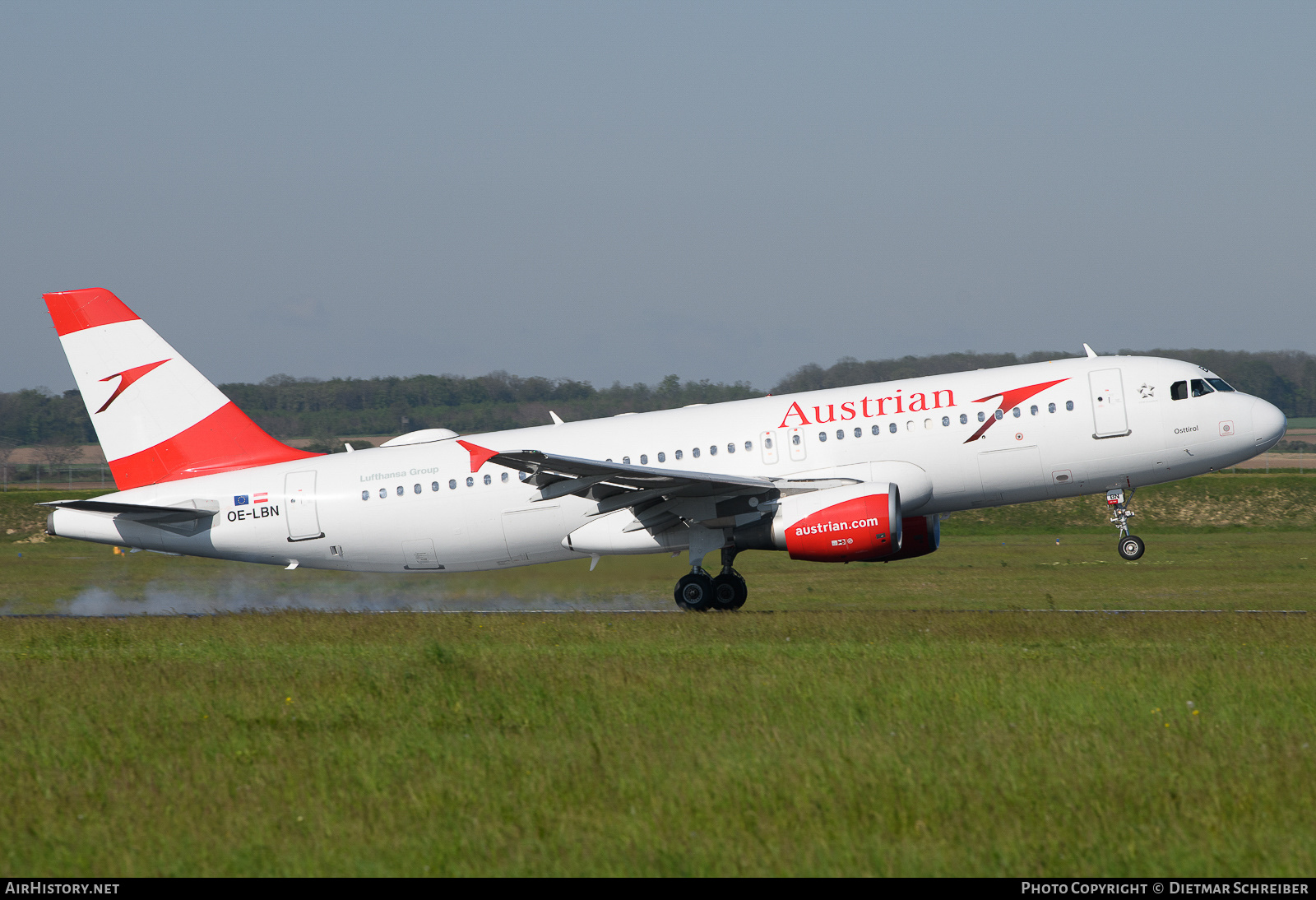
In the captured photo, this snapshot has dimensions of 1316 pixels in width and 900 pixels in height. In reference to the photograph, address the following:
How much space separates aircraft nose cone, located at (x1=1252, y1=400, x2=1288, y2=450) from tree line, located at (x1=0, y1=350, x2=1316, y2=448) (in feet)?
261

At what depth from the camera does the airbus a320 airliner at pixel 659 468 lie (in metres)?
23.3

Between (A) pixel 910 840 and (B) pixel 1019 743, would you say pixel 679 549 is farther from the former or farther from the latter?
→ (A) pixel 910 840

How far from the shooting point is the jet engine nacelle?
72.4ft

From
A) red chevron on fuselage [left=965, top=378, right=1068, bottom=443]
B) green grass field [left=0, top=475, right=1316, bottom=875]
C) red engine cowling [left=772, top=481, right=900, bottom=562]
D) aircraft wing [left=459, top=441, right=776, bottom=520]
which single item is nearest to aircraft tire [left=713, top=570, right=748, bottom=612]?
green grass field [left=0, top=475, right=1316, bottom=875]

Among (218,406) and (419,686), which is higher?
(218,406)

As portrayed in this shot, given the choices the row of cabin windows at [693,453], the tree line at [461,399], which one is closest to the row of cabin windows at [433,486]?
the row of cabin windows at [693,453]

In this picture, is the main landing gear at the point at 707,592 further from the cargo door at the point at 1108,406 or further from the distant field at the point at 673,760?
the cargo door at the point at 1108,406

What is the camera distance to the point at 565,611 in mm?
26000

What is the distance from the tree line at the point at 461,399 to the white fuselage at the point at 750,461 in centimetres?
7811

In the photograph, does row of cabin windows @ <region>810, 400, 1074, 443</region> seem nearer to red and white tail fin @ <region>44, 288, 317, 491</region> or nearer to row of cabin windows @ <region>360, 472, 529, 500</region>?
row of cabin windows @ <region>360, 472, 529, 500</region>

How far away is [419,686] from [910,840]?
7.85 m

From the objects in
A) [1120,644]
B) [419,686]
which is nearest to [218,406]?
[419,686]

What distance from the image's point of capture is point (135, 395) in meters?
25.8
